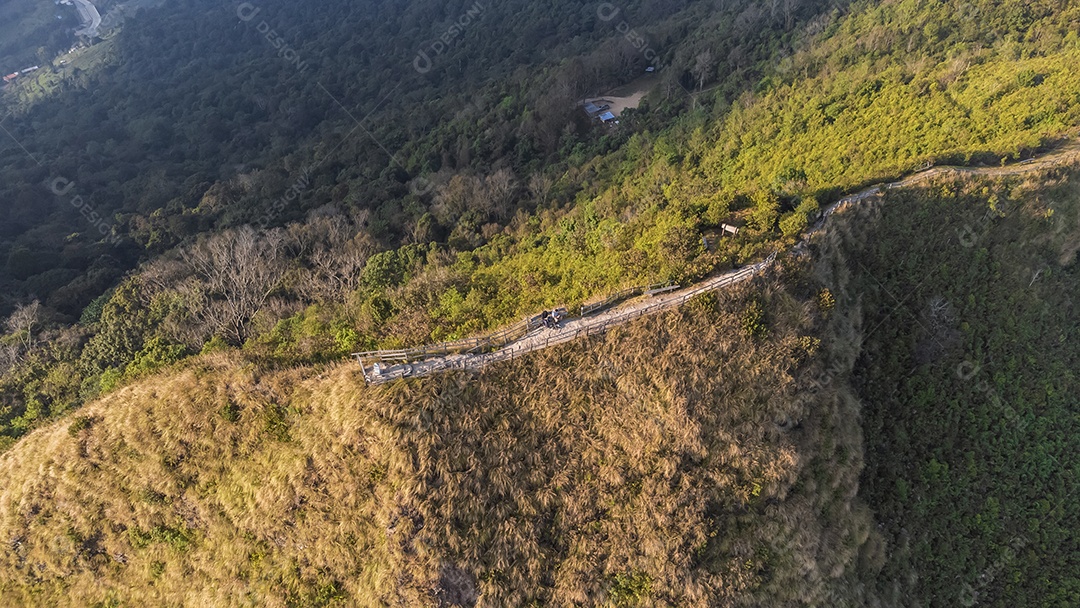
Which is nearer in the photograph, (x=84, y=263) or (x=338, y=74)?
(x=84, y=263)

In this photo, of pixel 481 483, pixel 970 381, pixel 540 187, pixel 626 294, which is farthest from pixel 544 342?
pixel 540 187

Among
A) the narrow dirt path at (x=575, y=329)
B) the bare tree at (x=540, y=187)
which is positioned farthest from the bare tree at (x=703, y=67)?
the narrow dirt path at (x=575, y=329)

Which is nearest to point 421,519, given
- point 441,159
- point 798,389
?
point 798,389

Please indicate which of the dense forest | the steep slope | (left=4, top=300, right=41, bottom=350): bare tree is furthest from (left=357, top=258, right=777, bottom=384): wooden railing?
(left=4, top=300, right=41, bottom=350): bare tree

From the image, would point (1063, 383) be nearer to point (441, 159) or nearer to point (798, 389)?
point (798, 389)

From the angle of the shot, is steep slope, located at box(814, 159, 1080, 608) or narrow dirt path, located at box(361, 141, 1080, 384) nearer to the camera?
narrow dirt path, located at box(361, 141, 1080, 384)

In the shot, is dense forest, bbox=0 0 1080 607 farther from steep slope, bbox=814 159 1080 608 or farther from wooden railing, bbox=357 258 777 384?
wooden railing, bbox=357 258 777 384
